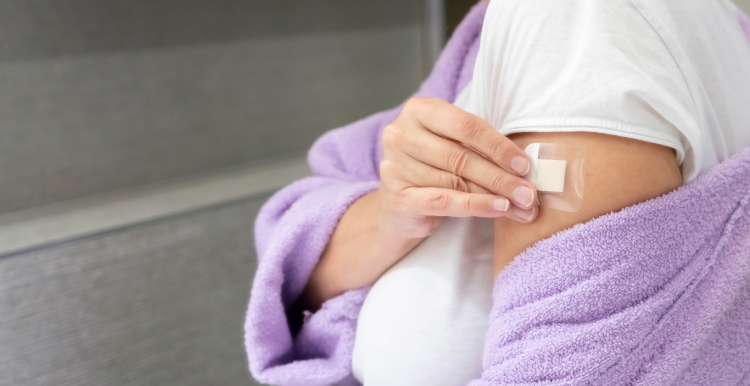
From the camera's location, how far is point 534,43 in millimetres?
300

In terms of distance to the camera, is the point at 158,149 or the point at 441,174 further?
the point at 158,149

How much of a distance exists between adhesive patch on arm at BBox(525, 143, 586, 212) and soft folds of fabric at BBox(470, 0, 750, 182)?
0.04ft

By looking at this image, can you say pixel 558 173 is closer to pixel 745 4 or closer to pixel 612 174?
pixel 612 174

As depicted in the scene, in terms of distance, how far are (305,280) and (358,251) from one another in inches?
4.2

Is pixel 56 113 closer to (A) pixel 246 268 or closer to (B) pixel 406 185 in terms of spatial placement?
(A) pixel 246 268

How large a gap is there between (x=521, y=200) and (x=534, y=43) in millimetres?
102

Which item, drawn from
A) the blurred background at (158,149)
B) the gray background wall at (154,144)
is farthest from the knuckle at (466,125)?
the gray background wall at (154,144)

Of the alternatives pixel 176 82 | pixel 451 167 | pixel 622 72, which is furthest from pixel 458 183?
pixel 176 82

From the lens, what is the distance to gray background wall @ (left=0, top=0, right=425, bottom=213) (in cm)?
73

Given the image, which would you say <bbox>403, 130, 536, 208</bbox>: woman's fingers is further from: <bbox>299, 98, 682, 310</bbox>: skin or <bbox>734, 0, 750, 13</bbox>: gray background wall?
<bbox>734, 0, 750, 13</bbox>: gray background wall

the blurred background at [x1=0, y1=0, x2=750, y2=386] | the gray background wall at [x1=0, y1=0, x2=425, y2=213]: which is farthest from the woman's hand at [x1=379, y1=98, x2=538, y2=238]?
the gray background wall at [x1=0, y1=0, x2=425, y2=213]

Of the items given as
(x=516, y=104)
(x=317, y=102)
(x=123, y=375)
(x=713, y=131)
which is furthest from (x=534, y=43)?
(x=123, y=375)

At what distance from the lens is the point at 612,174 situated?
0.97ft

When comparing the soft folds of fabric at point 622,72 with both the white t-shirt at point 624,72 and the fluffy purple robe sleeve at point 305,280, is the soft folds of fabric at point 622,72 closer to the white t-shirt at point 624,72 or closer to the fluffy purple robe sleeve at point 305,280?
the white t-shirt at point 624,72
